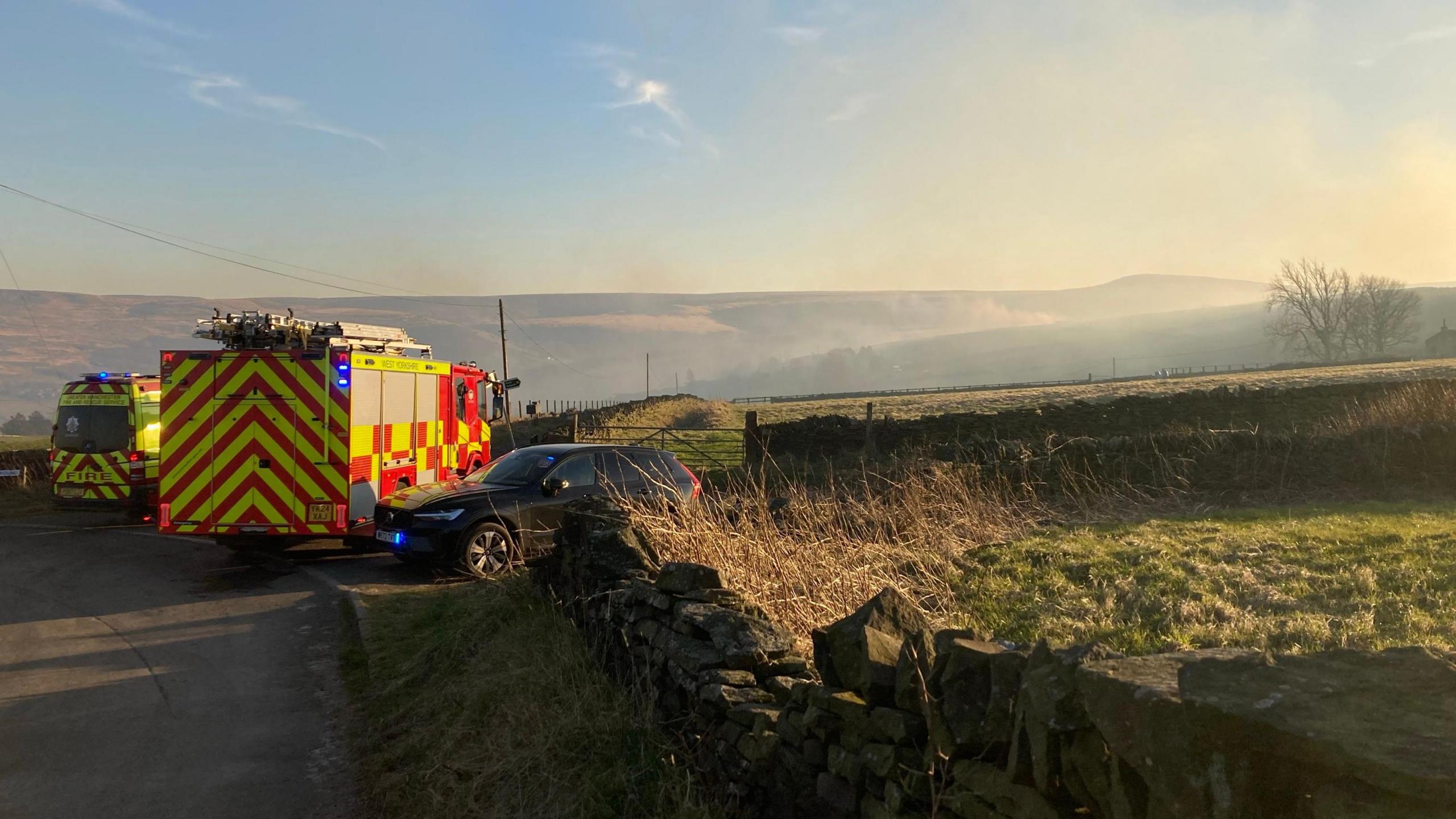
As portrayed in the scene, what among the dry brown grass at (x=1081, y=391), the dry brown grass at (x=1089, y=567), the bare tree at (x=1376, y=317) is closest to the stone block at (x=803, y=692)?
the dry brown grass at (x=1089, y=567)

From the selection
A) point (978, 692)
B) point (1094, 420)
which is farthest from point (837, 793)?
point (1094, 420)

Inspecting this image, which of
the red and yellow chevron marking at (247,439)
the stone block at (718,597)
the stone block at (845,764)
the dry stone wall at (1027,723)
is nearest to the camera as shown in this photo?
the dry stone wall at (1027,723)

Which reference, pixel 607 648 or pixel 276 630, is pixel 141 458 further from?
pixel 607 648

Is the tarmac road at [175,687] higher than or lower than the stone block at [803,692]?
lower

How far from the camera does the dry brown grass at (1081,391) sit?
146ft

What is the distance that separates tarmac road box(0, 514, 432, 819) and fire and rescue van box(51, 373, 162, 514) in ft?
12.2

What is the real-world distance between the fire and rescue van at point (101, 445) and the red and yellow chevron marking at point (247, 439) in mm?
5222

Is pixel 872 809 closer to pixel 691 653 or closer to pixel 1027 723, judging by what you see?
pixel 1027 723

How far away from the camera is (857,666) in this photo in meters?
3.50

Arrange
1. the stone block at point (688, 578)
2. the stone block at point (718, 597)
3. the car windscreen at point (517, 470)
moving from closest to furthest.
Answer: the stone block at point (718, 597) < the stone block at point (688, 578) < the car windscreen at point (517, 470)

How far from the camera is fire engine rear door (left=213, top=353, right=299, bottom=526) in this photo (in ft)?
39.0

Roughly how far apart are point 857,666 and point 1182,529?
8931 millimetres

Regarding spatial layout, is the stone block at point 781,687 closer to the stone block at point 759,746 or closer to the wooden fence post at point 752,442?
the stone block at point 759,746

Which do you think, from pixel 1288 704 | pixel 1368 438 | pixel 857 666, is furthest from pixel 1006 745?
pixel 1368 438
